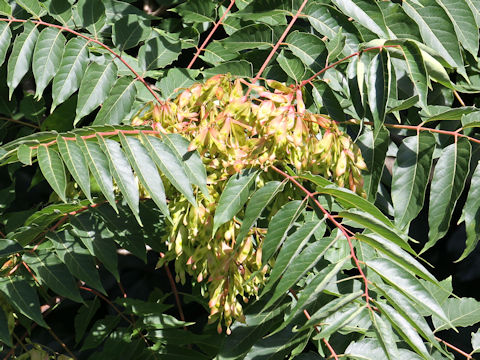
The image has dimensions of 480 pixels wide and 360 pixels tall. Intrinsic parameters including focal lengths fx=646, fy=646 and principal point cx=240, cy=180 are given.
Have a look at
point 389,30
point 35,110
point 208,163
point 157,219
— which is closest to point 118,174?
point 208,163

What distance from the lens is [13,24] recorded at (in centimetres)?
207

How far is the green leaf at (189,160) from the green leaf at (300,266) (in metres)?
0.25

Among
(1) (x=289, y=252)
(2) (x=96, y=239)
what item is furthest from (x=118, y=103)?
(1) (x=289, y=252)

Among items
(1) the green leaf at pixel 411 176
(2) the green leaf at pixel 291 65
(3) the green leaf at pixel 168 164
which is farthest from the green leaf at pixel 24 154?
(1) the green leaf at pixel 411 176

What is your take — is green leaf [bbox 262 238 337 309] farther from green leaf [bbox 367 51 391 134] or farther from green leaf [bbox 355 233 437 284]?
green leaf [bbox 367 51 391 134]

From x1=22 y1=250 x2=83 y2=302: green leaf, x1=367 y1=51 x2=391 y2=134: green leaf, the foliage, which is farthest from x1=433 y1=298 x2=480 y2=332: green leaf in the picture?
x1=22 y1=250 x2=83 y2=302: green leaf

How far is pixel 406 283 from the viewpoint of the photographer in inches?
51.5

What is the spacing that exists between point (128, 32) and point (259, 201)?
0.85 m

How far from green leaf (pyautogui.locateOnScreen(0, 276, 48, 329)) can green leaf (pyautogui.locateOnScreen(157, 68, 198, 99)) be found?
2.21 ft

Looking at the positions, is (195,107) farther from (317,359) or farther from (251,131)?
(317,359)

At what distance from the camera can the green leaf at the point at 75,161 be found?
4.70 ft

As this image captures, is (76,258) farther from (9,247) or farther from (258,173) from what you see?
(258,173)

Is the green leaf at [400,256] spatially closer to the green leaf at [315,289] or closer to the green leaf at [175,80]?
the green leaf at [315,289]

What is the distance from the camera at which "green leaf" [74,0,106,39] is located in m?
1.95
